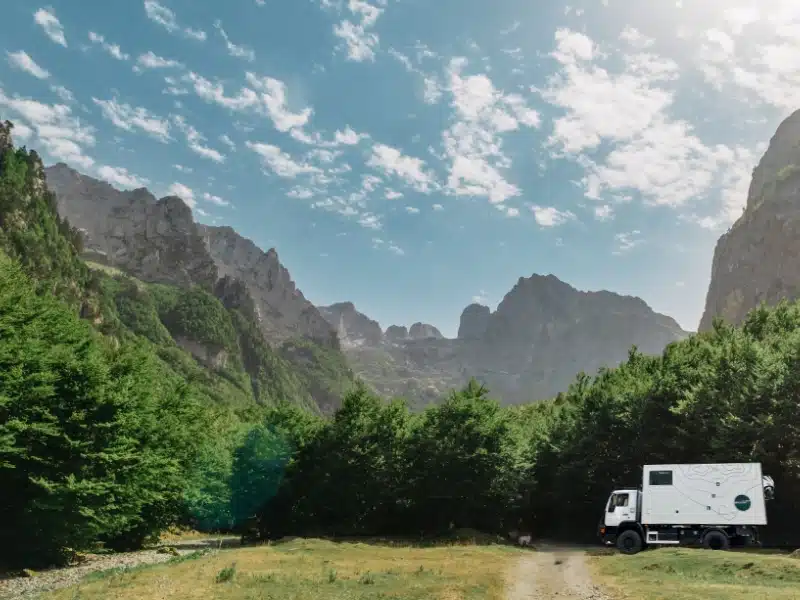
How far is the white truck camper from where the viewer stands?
3159 centimetres

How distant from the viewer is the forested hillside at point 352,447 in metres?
34.7

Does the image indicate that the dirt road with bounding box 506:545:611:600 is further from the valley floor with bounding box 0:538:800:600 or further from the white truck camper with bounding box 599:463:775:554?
the white truck camper with bounding box 599:463:775:554

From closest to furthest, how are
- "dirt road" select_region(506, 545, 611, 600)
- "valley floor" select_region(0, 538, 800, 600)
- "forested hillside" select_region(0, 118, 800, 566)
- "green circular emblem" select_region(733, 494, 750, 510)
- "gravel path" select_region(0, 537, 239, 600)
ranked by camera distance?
"valley floor" select_region(0, 538, 800, 600), "dirt road" select_region(506, 545, 611, 600), "gravel path" select_region(0, 537, 239, 600), "green circular emblem" select_region(733, 494, 750, 510), "forested hillside" select_region(0, 118, 800, 566)

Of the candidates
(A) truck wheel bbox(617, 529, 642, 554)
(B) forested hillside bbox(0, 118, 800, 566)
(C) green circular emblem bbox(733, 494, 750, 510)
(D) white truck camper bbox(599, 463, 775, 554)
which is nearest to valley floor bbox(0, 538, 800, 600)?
(A) truck wheel bbox(617, 529, 642, 554)

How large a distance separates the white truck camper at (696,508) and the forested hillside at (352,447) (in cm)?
764

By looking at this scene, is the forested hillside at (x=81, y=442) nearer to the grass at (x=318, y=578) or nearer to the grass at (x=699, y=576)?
the grass at (x=318, y=578)

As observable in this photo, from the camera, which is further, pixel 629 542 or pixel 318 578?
pixel 629 542

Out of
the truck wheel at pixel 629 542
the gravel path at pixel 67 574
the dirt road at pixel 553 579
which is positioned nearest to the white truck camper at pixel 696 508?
the truck wheel at pixel 629 542

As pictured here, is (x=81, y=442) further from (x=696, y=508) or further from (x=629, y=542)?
(x=696, y=508)

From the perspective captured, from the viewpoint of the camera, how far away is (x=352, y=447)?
51719 millimetres

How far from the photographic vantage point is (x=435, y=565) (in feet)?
96.4

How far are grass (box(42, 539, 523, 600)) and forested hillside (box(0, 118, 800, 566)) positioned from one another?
947 cm

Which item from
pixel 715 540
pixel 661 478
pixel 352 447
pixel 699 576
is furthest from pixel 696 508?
pixel 352 447

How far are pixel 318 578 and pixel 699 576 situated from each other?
52.1 feet
